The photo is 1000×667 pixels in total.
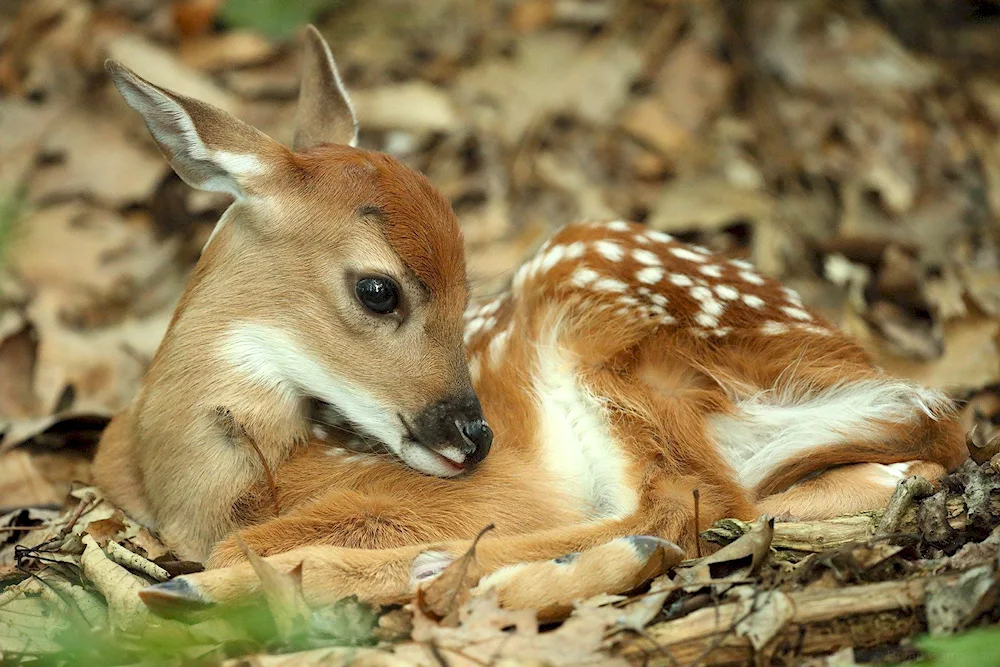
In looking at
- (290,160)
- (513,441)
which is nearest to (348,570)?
(513,441)

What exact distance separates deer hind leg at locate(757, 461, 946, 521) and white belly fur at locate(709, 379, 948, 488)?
0.10 m

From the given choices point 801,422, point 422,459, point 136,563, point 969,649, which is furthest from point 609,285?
point 969,649

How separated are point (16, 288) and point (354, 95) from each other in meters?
2.29

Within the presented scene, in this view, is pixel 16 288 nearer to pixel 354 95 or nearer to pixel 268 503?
pixel 354 95

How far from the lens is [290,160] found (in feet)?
11.2

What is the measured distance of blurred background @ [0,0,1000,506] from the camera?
5.35 meters

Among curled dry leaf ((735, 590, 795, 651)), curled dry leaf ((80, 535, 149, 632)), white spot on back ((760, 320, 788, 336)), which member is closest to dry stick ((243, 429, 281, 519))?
curled dry leaf ((80, 535, 149, 632))

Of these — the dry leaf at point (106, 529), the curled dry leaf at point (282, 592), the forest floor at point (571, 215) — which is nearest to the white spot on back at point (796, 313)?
the forest floor at point (571, 215)

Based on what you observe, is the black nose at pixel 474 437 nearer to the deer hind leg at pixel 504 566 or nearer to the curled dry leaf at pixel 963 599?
the deer hind leg at pixel 504 566

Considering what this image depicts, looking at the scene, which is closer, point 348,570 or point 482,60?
point 348,570

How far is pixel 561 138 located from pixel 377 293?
3636 mm

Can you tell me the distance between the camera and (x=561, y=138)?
665 centimetres

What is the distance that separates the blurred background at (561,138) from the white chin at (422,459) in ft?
6.78

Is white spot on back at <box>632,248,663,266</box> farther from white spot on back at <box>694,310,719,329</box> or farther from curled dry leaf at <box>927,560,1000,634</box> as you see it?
curled dry leaf at <box>927,560,1000,634</box>
